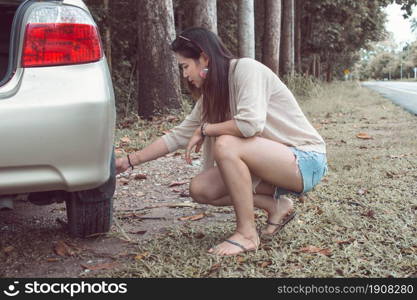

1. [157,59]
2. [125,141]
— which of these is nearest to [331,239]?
[125,141]

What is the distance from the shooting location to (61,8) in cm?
234

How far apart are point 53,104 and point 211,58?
93 centimetres

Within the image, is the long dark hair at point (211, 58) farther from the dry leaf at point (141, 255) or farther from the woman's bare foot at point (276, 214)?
the dry leaf at point (141, 255)

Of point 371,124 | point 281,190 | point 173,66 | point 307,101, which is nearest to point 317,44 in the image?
point 307,101

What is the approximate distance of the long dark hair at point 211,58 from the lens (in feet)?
9.20

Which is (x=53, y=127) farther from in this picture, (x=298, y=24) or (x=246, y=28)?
(x=298, y=24)

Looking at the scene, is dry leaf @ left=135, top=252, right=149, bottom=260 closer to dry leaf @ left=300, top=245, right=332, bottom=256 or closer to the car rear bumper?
the car rear bumper

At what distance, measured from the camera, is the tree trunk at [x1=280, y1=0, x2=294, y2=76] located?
58.0ft

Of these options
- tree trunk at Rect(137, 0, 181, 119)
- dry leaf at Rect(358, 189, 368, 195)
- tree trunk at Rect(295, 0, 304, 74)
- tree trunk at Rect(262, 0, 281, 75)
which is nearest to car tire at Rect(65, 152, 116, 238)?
dry leaf at Rect(358, 189, 368, 195)

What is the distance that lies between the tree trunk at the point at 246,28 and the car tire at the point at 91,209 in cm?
746

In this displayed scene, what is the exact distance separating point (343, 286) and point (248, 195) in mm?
695

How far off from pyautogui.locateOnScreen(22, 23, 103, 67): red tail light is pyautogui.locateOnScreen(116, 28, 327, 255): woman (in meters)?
0.67

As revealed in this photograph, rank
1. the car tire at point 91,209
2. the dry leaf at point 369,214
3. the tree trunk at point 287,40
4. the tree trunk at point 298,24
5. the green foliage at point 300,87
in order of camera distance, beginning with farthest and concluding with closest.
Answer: the tree trunk at point 298,24
the tree trunk at point 287,40
the green foliage at point 300,87
the dry leaf at point 369,214
the car tire at point 91,209

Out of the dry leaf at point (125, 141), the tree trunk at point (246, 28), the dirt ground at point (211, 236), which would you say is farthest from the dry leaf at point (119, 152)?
the tree trunk at point (246, 28)
